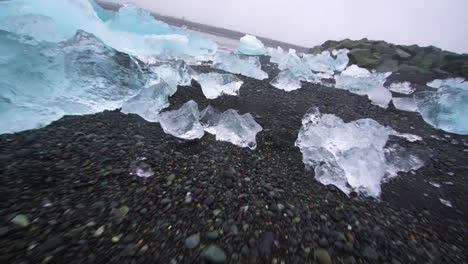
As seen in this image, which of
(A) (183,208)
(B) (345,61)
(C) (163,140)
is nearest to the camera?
(A) (183,208)

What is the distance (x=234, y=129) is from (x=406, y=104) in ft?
12.3

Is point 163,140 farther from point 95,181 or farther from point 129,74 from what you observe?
point 129,74

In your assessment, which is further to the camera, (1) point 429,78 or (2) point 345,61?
(2) point 345,61

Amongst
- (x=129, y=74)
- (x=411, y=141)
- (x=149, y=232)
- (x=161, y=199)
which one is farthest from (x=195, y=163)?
(x=411, y=141)

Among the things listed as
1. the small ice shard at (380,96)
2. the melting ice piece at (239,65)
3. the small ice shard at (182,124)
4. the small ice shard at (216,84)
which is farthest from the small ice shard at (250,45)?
the small ice shard at (182,124)

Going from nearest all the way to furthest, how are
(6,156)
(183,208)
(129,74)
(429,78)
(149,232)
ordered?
(149,232)
(183,208)
(6,156)
(129,74)
(429,78)

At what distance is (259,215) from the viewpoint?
3.47 feet

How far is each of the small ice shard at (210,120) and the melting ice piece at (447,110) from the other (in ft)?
11.8

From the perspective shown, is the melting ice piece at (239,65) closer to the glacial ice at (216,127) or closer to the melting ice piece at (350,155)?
the melting ice piece at (350,155)

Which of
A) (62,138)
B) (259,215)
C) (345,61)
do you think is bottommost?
(62,138)

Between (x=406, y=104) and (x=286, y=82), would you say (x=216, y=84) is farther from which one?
(x=406, y=104)

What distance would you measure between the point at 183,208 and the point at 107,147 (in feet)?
2.73

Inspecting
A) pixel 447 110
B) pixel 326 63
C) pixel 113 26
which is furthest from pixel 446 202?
pixel 113 26

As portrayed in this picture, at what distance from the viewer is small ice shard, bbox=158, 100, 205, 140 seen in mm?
1737
